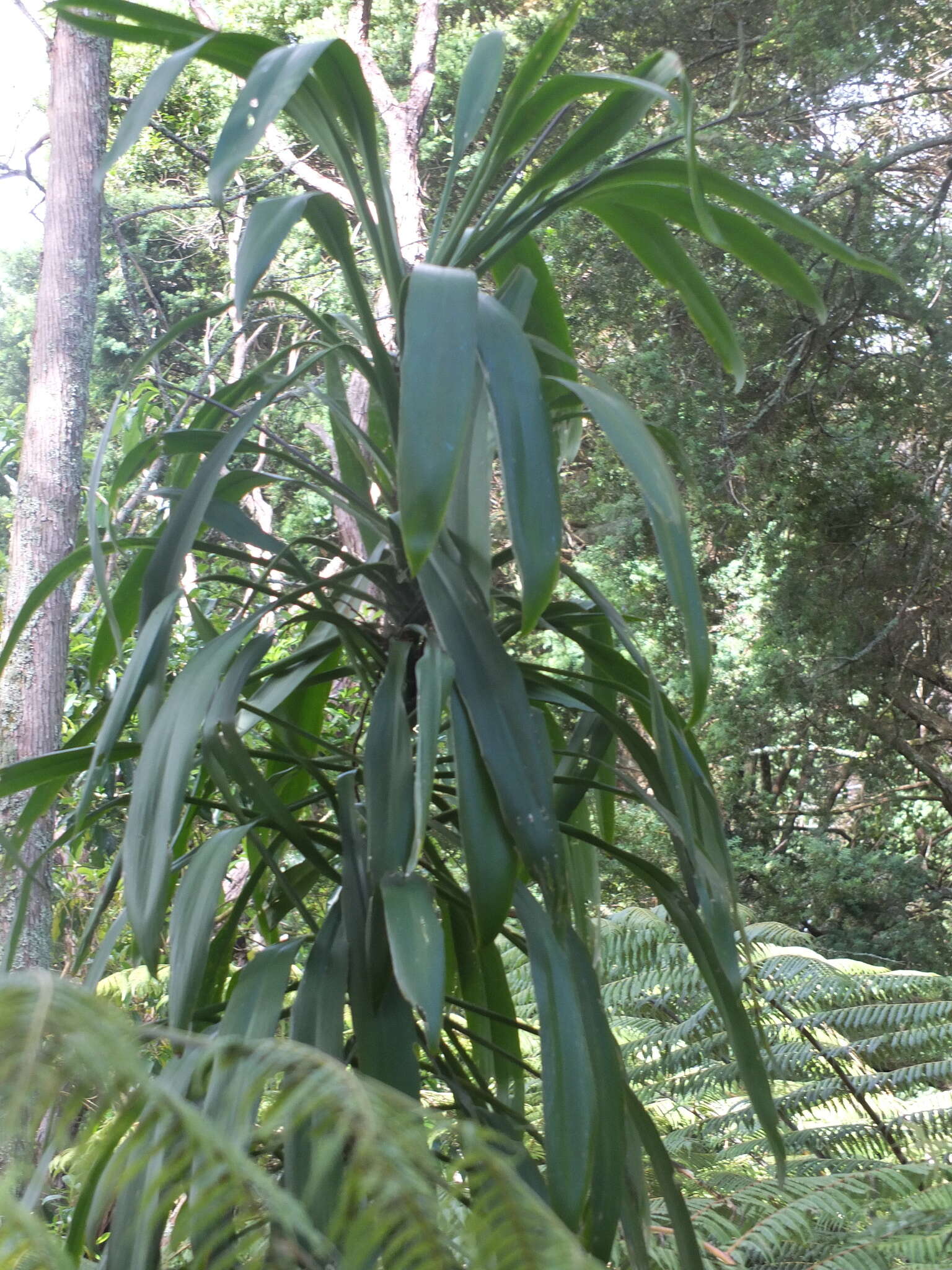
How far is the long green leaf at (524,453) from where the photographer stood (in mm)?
548

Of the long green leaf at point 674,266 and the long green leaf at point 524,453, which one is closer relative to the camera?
the long green leaf at point 524,453

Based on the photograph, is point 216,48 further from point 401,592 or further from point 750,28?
point 750,28

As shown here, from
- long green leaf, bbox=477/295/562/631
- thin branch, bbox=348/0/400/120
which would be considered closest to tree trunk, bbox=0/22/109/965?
long green leaf, bbox=477/295/562/631

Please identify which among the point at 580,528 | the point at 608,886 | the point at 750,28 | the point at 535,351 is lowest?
the point at 608,886

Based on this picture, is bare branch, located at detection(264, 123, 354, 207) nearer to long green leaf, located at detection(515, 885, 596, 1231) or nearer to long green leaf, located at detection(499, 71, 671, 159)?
long green leaf, located at detection(499, 71, 671, 159)

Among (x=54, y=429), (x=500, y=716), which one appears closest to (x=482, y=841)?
(x=500, y=716)

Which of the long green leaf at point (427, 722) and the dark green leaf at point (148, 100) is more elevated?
the dark green leaf at point (148, 100)

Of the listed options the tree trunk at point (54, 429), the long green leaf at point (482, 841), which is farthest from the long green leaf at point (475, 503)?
the tree trunk at point (54, 429)

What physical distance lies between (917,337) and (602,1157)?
3.45m

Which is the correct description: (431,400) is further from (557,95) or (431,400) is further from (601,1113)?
(601,1113)

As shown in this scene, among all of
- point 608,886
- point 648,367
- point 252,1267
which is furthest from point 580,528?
point 252,1267

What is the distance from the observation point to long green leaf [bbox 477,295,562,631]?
548 millimetres

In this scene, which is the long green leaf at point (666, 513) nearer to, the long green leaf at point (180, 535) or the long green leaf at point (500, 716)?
the long green leaf at point (500, 716)

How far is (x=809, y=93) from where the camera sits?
3375 mm
